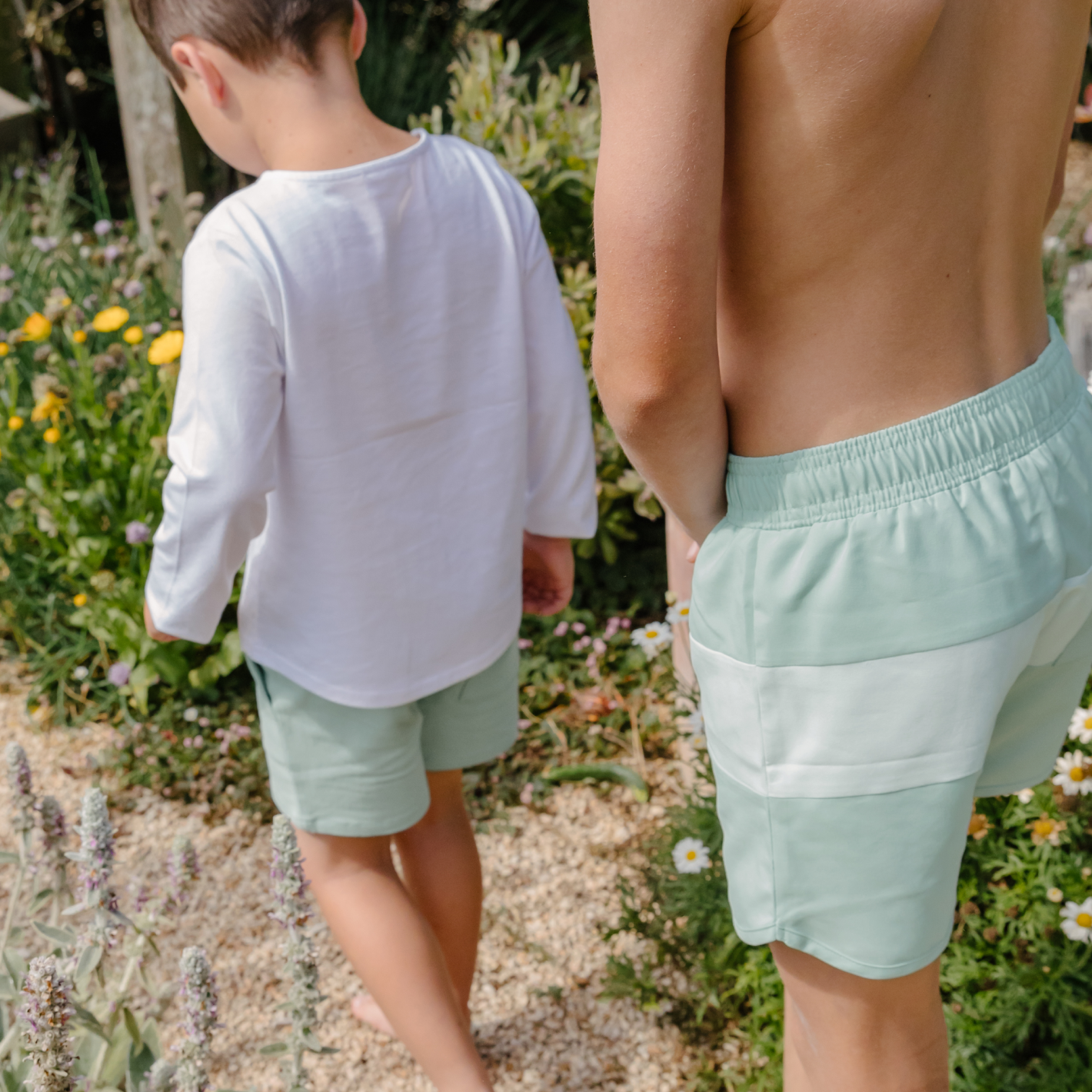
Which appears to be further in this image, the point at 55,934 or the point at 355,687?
the point at 355,687

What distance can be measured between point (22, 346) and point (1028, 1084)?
11.2ft

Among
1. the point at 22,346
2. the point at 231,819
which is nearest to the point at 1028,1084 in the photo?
the point at 231,819

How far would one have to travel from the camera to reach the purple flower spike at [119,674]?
2883mm

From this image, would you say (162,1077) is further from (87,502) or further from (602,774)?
(87,502)

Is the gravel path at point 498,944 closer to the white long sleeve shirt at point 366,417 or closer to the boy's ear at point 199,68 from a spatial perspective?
the white long sleeve shirt at point 366,417

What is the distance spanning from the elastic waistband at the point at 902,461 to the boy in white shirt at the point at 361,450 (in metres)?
0.61

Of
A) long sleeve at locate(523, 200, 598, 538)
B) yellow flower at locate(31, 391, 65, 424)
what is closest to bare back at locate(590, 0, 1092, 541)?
long sleeve at locate(523, 200, 598, 538)

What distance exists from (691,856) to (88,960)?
1.01 metres

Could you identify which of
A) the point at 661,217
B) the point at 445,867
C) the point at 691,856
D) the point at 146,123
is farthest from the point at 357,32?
the point at 146,123

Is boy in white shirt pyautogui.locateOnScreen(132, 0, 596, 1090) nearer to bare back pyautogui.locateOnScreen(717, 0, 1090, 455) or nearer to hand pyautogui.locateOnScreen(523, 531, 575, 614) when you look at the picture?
hand pyautogui.locateOnScreen(523, 531, 575, 614)

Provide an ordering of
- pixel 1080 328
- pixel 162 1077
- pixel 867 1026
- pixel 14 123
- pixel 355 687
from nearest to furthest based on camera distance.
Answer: pixel 867 1026
pixel 162 1077
pixel 355 687
pixel 1080 328
pixel 14 123

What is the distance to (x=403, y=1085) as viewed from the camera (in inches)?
82.7

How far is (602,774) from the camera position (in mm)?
2824

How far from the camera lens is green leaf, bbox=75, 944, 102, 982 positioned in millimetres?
1419
